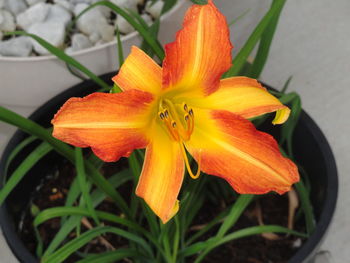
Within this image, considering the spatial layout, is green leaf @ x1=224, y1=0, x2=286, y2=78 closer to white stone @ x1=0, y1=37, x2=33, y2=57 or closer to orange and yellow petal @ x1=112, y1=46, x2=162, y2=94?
orange and yellow petal @ x1=112, y1=46, x2=162, y2=94

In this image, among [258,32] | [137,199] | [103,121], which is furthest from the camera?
[137,199]

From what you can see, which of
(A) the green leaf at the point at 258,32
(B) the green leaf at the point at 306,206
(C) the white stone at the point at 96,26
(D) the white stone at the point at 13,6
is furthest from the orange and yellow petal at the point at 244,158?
(D) the white stone at the point at 13,6

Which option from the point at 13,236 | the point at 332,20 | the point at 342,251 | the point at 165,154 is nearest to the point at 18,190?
the point at 13,236

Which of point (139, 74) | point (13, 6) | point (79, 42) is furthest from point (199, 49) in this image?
point (13, 6)

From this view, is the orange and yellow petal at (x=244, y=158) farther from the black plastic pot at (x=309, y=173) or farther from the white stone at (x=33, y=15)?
the white stone at (x=33, y=15)

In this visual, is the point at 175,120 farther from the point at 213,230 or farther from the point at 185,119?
the point at 213,230

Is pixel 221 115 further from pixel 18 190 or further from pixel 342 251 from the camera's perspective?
pixel 342 251
